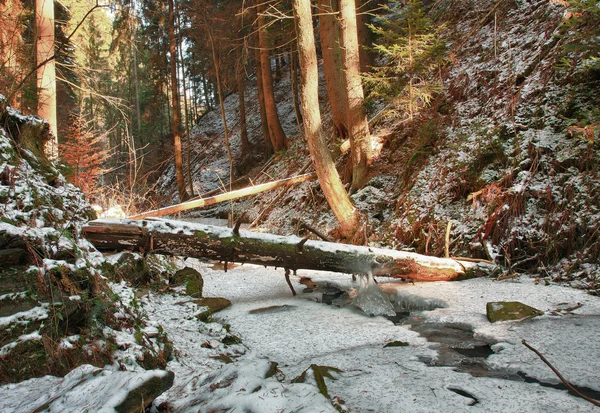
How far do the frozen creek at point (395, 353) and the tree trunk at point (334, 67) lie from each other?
209 inches

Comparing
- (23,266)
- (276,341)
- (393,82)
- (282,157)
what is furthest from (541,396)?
(282,157)

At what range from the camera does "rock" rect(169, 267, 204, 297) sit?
17.7 ft

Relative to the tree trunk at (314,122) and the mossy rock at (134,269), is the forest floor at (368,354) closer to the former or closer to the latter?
the mossy rock at (134,269)

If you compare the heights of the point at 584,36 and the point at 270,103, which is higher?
the point at 270,103

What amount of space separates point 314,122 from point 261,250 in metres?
3.02

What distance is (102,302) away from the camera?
3.01m

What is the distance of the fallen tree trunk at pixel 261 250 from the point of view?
4812mm

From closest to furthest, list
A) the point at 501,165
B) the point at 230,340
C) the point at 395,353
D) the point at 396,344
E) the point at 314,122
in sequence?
1. the point at 395,353
2. the point at 396,344
3. the point at 230,340
4. the point at 501,165
5. the point at 314,122

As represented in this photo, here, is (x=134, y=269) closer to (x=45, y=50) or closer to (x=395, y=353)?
(x=395, y=353)

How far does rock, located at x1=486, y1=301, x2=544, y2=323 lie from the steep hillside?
1.04 metres

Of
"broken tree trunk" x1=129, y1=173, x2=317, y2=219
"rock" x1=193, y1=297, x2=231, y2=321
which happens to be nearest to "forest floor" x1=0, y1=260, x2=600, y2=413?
"rock" x1=193, y1=297, x2=231, y2=321

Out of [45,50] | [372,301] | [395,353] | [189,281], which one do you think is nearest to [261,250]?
[189,281]

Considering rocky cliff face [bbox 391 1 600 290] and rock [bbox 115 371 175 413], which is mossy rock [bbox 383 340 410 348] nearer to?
rock [bbox 115 371 175 413]

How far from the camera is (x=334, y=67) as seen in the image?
960 cm
